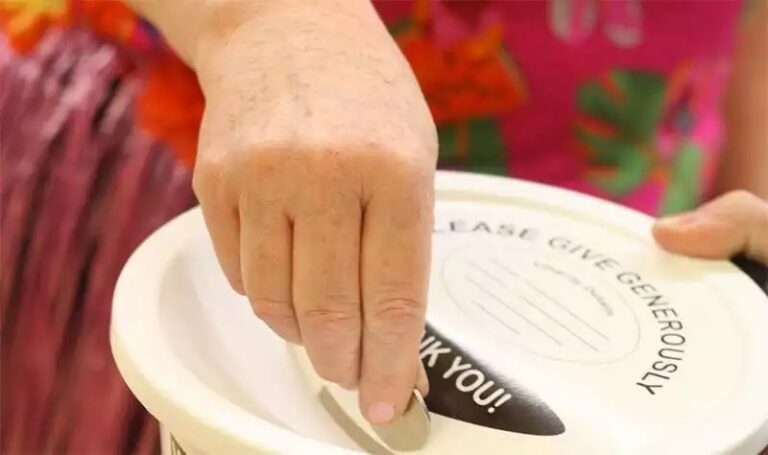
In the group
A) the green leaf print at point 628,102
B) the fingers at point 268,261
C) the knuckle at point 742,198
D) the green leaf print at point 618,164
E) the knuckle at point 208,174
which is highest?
the knuckle at point 208,174

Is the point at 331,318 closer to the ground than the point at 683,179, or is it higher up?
higher up

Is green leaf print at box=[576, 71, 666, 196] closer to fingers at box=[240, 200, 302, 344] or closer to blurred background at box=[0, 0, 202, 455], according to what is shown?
blurred background at box=[0, 0, 202, 455]

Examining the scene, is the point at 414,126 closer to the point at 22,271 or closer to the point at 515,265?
the point at 515,265

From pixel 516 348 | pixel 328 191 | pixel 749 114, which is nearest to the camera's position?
pixel 328 191

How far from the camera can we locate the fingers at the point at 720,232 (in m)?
0.57

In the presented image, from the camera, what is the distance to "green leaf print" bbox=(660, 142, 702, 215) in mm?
811

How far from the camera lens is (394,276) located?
1.33ft

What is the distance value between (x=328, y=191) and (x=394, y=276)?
0.04 m

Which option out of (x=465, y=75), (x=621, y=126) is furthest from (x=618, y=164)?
(x=465, y=75)

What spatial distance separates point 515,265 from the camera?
0.56 meters

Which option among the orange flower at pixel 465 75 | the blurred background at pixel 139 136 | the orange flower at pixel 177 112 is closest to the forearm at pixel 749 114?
the blurred background at pixel 139 136

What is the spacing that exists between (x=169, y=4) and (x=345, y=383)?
0.22m

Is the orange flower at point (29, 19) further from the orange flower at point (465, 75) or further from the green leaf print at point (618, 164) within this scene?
the green leaf print at point (618, 164)

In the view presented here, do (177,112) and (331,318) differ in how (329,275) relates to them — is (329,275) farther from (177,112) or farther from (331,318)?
(177,112)
